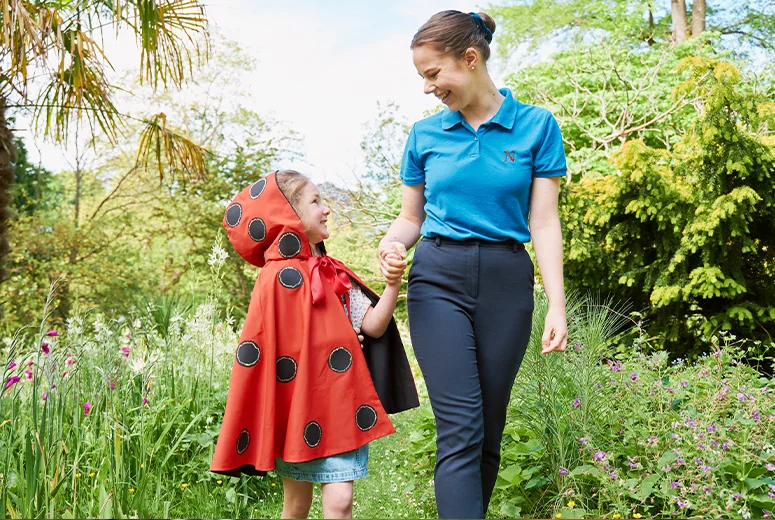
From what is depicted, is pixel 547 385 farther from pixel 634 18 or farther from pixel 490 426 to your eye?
pixel 634 18

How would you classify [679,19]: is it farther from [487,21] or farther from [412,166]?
[412,166]

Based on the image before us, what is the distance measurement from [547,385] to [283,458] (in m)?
1.45

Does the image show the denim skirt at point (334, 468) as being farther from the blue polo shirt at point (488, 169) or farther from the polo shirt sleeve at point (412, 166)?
the polo shirt sleeve at point (412, 166)

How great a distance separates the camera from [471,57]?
6.98ft

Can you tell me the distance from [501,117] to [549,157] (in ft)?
0.61

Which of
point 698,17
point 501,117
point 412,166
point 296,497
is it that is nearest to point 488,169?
point 501,117

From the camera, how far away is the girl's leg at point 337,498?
202cm

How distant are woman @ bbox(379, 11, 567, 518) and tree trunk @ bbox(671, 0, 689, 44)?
12074mm

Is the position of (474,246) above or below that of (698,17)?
below

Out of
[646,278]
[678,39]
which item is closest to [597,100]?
[678,39]

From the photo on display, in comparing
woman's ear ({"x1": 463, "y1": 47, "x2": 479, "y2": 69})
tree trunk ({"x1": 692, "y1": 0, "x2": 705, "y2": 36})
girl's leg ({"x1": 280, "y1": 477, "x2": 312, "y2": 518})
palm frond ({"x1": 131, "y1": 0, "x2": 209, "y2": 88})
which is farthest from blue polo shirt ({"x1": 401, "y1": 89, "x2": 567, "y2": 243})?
tree trunk ({"x1": 692, "y1": 0, "x2": 705, "y2": 36})

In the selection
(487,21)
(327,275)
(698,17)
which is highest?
(698,17)

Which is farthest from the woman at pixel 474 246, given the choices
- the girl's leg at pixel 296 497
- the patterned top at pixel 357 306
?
the girl's leg at pixel 296 497

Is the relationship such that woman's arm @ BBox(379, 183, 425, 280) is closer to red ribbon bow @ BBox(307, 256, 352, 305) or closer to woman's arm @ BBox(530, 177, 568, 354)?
red ribbon bow @ BBox(307, 256, 352, 305)
